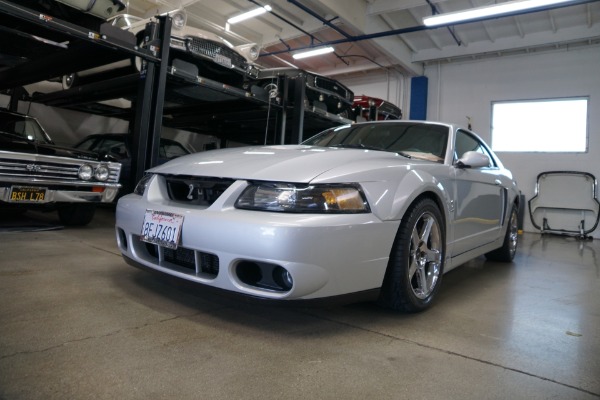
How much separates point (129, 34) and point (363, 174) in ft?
9.72

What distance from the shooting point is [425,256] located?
2.07m

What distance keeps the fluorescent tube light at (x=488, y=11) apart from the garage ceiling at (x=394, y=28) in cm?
37

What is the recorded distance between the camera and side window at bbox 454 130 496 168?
2765 millimetres

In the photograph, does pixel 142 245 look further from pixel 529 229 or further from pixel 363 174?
pixel 529 229

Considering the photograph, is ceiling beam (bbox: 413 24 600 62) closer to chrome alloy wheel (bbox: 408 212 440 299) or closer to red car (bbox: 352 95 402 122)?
red car (bbox: 352 95 402 122)

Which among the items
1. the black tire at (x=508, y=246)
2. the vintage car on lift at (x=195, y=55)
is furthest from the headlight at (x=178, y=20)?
the black tire at (x=508, y=246)

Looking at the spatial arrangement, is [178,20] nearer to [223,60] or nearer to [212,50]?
[212,50]

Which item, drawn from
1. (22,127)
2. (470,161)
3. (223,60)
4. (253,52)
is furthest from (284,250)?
(22,127)

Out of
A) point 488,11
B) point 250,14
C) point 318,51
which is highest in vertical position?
point 250,14

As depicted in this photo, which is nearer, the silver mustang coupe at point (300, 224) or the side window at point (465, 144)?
the silver mustang coupe at point (300, 224)

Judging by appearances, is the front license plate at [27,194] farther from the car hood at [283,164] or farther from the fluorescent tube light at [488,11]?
the fluorescent tube light at [488,11]

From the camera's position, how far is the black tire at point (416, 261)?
1822 mm

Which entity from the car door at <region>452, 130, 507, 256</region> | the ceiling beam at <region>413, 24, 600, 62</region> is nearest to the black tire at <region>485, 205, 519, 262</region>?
the car door at <region>452, 130, 507, 256</region>

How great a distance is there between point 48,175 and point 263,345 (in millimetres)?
2965
